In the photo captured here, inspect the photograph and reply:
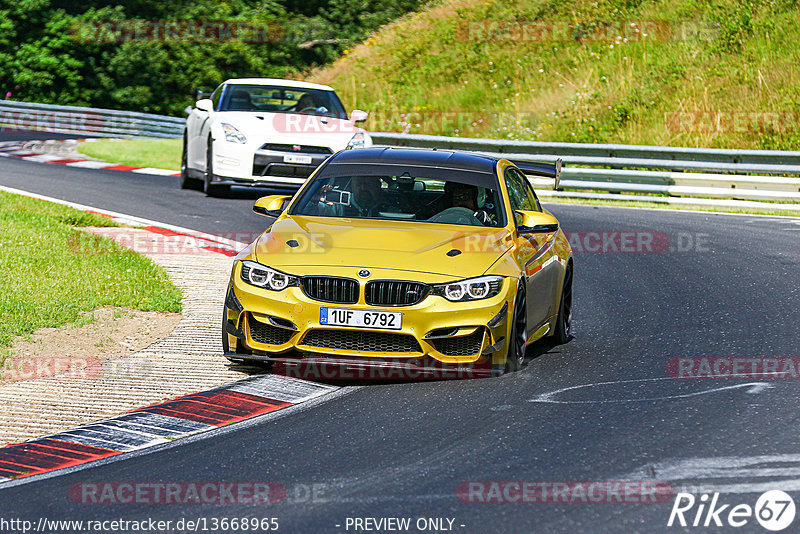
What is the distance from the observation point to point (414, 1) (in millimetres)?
51188

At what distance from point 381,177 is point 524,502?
14.1ft

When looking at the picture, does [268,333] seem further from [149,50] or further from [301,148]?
[149,50]

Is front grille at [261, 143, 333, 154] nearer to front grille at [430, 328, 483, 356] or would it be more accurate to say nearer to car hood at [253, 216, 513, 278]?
car hood at [253, 216, 513, 278]

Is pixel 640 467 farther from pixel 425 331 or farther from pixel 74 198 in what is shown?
pixel 74 198

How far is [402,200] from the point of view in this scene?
8.98 metres

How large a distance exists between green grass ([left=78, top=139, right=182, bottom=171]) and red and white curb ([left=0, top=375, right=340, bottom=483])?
17.9 metres

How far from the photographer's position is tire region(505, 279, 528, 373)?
25.7 ft

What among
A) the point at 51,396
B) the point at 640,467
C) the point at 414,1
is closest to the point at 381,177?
the point at 51,396

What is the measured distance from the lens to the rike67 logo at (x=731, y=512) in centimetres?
487

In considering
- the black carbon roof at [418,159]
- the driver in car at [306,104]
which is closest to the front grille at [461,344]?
the black carbon roof at [418,159]

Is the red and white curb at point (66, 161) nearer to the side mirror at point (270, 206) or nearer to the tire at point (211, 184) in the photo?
the tire at point (211, 184)

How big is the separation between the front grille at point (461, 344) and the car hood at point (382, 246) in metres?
0.40

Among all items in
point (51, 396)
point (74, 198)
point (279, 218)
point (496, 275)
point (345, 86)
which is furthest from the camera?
point (345, 86)

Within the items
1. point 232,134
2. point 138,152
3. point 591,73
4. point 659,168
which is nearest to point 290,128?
point 232,134
